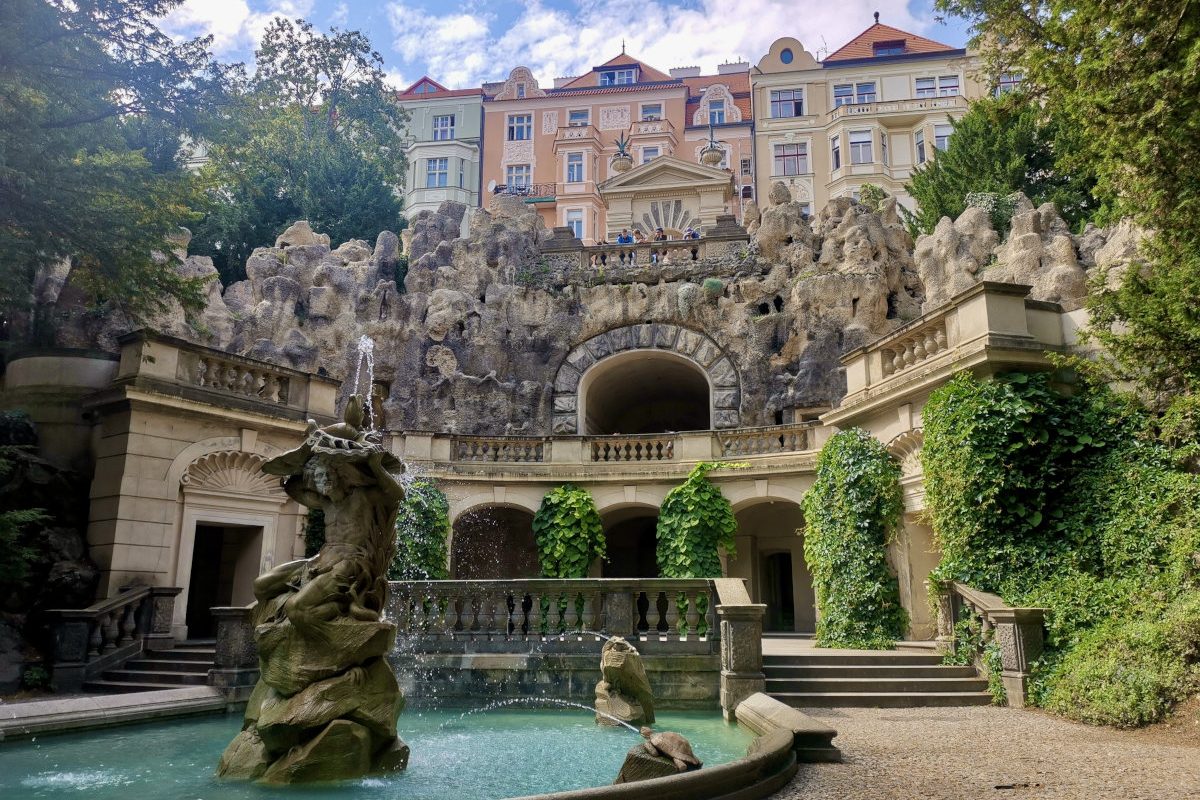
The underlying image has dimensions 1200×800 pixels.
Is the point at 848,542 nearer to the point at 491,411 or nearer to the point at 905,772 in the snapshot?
the point at 905,772

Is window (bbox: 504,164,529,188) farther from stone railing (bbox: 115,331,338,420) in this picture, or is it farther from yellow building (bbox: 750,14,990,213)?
stone railing (bbox: 115,331,338,420)

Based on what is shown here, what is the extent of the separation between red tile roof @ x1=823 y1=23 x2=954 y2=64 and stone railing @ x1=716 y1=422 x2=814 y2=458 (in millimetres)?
35345

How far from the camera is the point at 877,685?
10.8 metres

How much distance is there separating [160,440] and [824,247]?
20.3m

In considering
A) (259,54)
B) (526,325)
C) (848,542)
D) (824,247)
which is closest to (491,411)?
(526,325)

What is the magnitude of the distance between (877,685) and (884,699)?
387mm

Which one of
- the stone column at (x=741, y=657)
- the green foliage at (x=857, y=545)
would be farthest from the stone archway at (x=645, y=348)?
the stone column at (x=741, y=657)

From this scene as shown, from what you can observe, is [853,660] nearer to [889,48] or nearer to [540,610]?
[540,610]

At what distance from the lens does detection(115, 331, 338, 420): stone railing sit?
13102 millimetres

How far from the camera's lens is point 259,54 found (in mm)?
39219

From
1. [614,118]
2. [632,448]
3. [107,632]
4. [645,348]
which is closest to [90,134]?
[107,632]

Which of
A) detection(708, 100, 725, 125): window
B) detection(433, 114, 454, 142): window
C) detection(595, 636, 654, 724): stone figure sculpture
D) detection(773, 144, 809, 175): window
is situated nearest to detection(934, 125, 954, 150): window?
detection(773, 144, 809, 175): window

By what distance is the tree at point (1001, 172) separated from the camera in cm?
2916

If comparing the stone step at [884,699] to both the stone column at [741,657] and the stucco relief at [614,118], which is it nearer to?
the stone column at [741,657]
